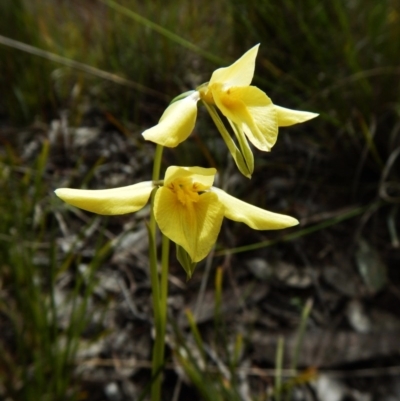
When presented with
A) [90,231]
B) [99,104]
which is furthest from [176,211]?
[99,104]

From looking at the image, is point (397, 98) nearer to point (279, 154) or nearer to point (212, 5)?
point (279, 154)

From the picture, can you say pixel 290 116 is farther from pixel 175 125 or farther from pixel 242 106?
pixel 175 125

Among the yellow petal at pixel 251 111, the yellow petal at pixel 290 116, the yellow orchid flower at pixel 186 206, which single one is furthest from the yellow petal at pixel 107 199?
the yellow petal at pixel 290 116

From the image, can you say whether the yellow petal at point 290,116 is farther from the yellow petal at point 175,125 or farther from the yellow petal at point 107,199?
the yellow petal at point 107,199

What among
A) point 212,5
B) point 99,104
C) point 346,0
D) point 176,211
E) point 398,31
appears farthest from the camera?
point 212,5

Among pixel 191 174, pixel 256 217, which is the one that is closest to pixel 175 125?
pixel 191 174

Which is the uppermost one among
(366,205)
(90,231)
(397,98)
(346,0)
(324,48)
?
(346,0)

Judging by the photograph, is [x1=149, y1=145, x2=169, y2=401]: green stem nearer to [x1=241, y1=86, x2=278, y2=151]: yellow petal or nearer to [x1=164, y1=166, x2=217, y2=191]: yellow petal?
[x1=164, y1=166, x2=217, y2=191]: yellow petal
